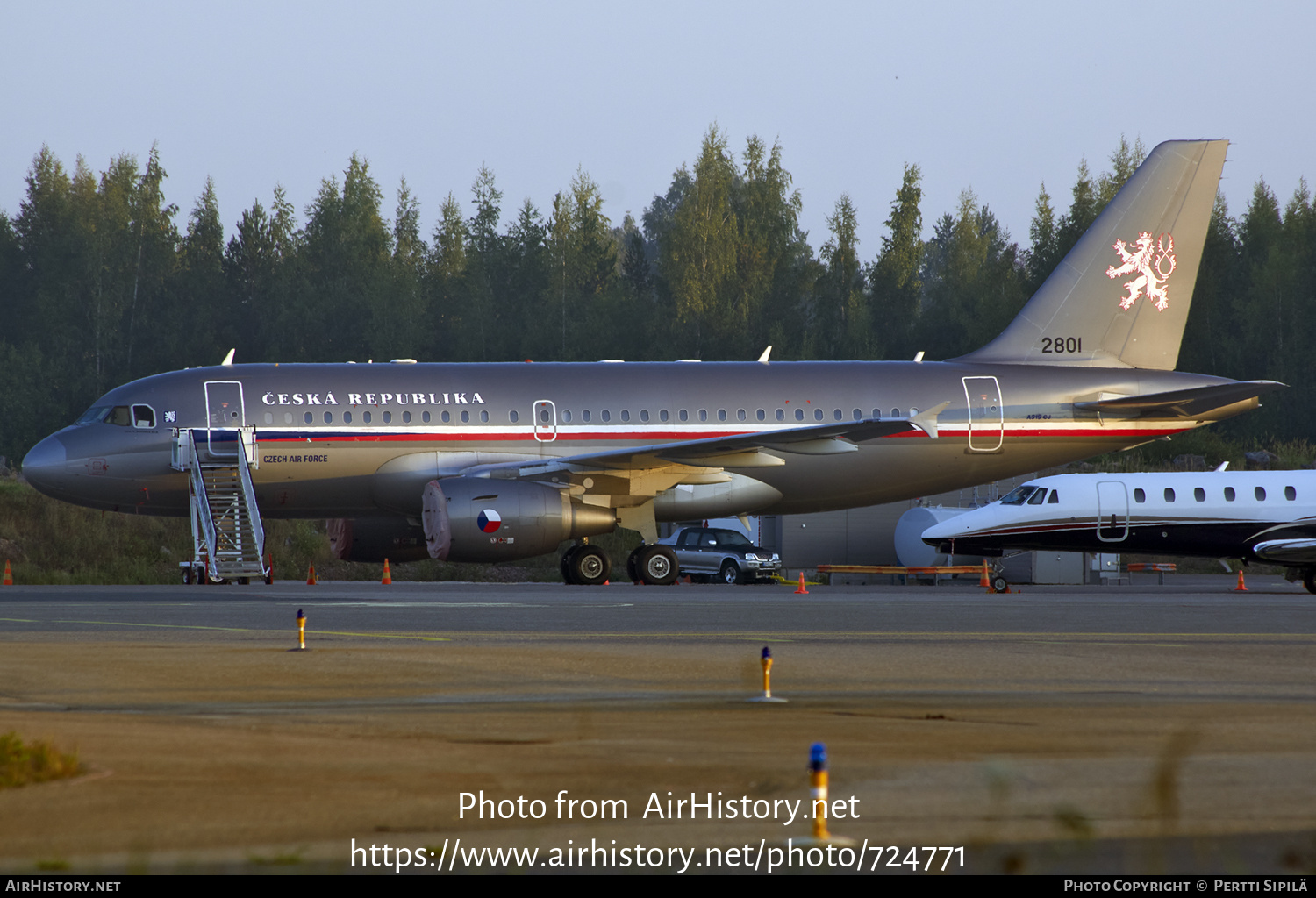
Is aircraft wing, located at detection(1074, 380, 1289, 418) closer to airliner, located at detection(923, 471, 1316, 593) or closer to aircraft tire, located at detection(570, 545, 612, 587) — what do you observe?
airliner, located at detection(923, 471, 1316, 593)

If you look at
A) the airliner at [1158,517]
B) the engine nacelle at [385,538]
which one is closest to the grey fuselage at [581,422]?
the engine nacelle at [385,538]

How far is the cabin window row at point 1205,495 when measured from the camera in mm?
29672

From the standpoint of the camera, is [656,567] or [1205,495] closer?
[656,567]

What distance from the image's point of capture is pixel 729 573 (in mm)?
38281

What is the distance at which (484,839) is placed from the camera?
5.78 m

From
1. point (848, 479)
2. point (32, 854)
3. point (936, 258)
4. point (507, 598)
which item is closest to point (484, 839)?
point (32, 854)

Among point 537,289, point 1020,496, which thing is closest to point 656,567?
point 1020,496

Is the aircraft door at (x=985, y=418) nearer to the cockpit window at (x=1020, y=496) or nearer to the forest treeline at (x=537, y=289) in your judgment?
the cockpit window at (x=1020, y=496)

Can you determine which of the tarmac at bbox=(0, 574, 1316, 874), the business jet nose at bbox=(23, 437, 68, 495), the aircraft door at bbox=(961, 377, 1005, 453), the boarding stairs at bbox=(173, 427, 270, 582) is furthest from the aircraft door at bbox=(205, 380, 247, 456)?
the aircraft door at bbox=(961, 377, 1005, 453)

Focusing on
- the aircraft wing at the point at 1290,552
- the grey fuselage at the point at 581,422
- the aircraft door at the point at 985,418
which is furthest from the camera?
the aircraft door at the point at 985,418

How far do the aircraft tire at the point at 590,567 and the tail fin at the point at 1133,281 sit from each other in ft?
29.7

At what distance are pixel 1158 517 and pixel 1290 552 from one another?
2.54m

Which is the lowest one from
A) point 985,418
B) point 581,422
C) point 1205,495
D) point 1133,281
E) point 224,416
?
point 1205,495

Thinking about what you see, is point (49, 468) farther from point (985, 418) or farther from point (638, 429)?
point (985, 418)
